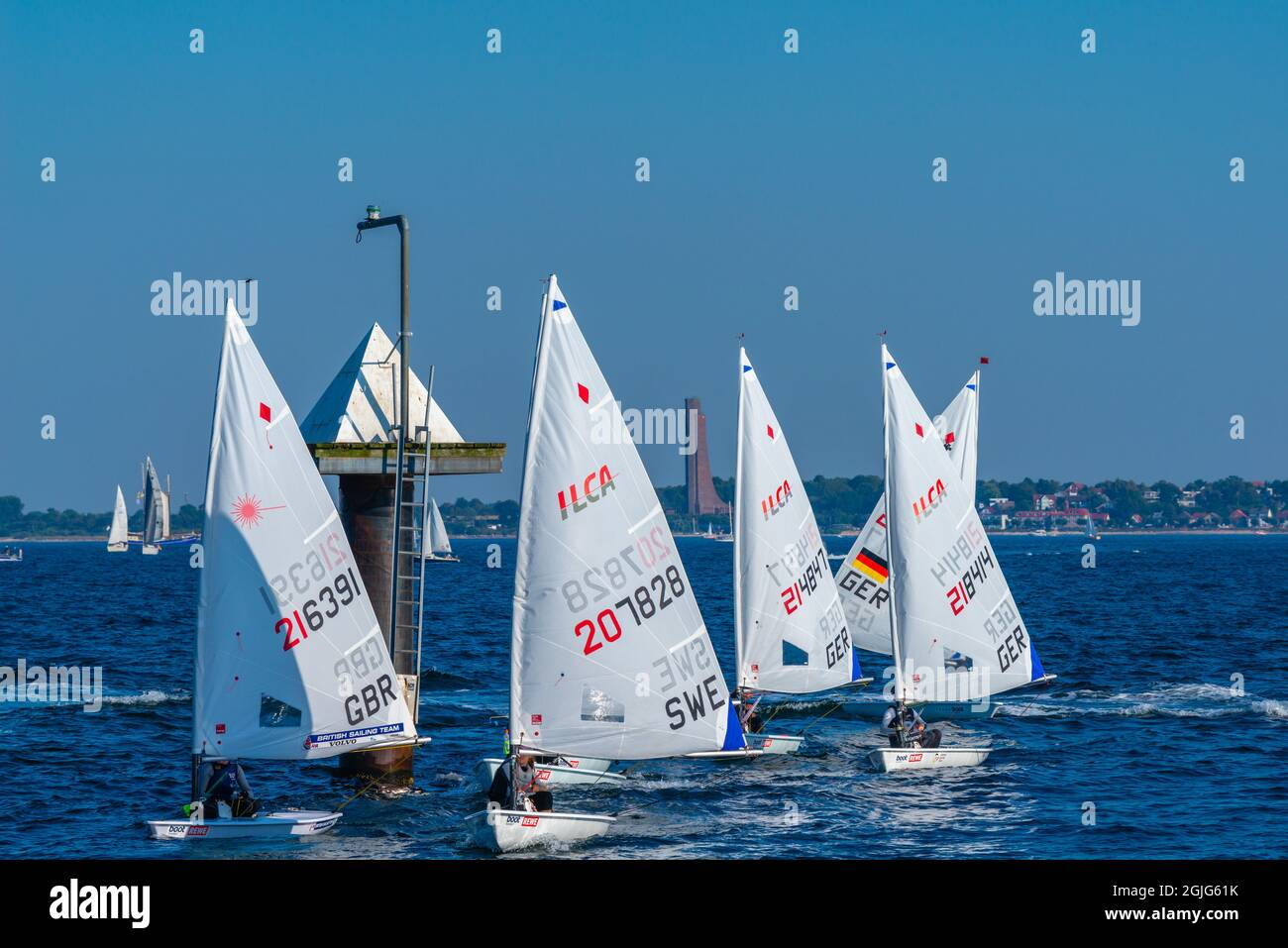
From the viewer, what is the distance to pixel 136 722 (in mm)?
42375

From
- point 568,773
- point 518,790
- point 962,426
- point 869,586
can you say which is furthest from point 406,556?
point 962,426

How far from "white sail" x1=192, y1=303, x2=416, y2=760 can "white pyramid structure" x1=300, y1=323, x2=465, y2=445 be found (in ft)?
18.4

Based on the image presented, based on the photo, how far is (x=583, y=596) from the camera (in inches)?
969

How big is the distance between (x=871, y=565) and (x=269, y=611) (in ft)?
87.8

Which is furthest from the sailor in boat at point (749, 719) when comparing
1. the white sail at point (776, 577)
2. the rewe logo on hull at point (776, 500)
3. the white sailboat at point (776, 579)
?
the rewe logo on hull at point (776, 500)

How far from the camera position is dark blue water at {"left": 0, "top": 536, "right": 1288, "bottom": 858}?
2697cm

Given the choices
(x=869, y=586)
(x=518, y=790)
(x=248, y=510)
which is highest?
(x=248, y=510)

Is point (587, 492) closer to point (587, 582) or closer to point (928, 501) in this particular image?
point (587, 582)
